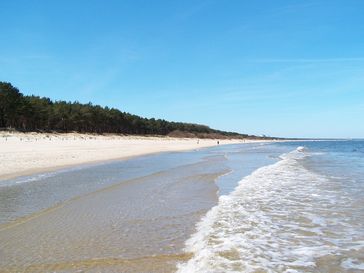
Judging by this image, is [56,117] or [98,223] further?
[56,117]

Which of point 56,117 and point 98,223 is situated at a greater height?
point 56,117

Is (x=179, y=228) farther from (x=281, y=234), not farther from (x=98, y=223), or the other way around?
(x=281, y=234)

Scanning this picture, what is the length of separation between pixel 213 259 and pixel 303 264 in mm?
1549

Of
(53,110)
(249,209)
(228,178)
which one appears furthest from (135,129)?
(249,209)

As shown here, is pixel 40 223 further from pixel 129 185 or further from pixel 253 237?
pixel 129 185

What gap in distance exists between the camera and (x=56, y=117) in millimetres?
84125

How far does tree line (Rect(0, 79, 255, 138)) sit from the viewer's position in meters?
69.7

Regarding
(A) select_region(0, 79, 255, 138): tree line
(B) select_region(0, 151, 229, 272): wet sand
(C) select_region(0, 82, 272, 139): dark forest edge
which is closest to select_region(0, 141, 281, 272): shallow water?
(B) select_region(0, 151, 229, 272): wet sand

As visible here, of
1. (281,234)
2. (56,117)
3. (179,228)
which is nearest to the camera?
(281,234)

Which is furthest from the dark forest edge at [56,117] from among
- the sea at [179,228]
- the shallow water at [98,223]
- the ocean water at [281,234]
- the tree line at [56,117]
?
the ocean water at [281,234]

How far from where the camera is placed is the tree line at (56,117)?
6969 cm

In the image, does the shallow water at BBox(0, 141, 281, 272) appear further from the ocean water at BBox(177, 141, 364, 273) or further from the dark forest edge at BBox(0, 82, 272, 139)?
the dark forest edge at BBox(0, 82, 272, 139)

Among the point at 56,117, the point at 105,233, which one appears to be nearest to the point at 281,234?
the point at 105,233

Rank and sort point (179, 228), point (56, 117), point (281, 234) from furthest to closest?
point (56, 117), point (179, 228), point (281, 234)
